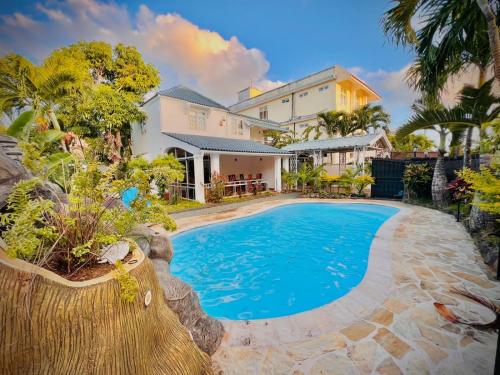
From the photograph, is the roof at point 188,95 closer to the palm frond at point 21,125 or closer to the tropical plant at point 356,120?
the palm frond at point 21,125

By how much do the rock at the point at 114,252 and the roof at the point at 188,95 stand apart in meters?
14.6

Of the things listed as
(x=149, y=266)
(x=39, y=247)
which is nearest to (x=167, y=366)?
(x=149, y=266)

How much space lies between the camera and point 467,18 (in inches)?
209

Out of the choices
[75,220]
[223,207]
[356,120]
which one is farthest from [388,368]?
[356,120]

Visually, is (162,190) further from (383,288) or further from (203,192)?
(383,288)

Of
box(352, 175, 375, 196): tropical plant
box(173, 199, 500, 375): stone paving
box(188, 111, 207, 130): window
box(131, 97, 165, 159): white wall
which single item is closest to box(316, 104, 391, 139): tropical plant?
box(352, 175, 375, 196): tropical plant

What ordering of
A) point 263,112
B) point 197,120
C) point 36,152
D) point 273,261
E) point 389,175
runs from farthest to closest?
point 263,112
point 197,120
point 389,175
point 273,261
point 36,152

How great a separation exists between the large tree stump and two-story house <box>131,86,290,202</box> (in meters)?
10.5

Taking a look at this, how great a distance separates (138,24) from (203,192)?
830cm

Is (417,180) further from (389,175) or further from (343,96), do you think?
(343,96)

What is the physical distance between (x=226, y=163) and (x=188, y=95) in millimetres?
6117

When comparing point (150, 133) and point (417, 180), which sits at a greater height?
point (150, 133)

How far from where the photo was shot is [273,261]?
6242 mm

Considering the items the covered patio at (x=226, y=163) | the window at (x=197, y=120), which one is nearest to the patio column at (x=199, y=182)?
the covered patio at (x=226, y=163)
